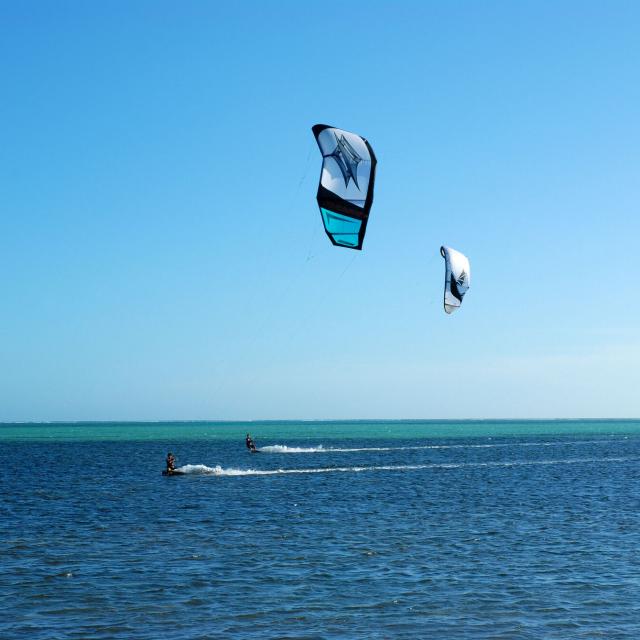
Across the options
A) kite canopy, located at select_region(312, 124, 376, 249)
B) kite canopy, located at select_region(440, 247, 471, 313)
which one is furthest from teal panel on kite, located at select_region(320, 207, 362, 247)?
kite canopy, located at select_region(440, 247, 471, 313)

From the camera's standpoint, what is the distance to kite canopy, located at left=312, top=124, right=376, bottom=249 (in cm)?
2445

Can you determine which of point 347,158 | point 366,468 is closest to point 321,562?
point 347,158

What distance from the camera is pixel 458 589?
19.8m

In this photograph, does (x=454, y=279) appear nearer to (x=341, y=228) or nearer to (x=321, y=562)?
(x=341, y=228)

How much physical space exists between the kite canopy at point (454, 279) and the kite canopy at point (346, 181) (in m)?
13.1

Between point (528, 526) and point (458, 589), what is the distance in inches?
435

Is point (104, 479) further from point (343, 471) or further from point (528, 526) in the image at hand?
point (528, 526)

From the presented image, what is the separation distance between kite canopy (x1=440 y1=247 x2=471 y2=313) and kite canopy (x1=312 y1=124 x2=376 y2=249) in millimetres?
13081

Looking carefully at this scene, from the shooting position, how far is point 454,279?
126 feet

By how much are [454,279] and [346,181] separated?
14.7 meters

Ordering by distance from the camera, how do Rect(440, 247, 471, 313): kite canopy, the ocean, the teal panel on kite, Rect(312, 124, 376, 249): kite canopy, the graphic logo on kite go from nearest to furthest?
the ocean < the teal panel on kite < Rect(312, 124, 376, 249): kite canopy < the graphic logo on kite < Rect(440, 247, 471, 313): kite canopy

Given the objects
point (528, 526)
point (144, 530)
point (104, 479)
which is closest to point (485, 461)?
point (104, 479)

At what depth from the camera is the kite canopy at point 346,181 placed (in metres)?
24.5

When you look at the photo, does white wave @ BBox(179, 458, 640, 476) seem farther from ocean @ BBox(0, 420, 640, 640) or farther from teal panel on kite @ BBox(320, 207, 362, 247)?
teal panel on kite @ BBox(320, 207, 362, 247)
